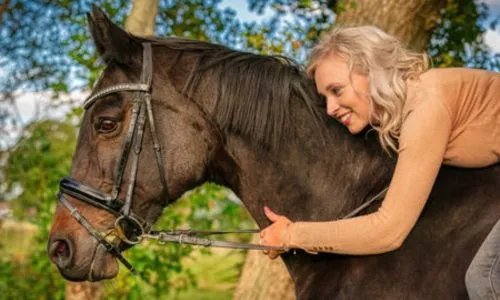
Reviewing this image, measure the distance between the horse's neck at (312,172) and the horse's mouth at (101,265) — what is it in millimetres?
738

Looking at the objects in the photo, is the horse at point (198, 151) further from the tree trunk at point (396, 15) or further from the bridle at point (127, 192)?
the tree trunk at point (396, 15)

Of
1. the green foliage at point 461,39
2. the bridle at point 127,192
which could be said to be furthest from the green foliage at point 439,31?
the bridle at point 127,192

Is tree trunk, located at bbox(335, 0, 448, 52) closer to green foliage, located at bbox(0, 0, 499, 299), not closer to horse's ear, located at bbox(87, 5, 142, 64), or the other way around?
green foliage, located at bbox(0, 0, 499, 299)

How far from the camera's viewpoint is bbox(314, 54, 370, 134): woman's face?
323cm

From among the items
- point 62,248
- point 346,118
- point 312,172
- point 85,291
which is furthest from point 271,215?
point 85,291

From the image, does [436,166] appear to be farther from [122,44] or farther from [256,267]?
[256,267]

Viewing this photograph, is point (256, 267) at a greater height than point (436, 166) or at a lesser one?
lesser

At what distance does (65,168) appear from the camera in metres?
7.03

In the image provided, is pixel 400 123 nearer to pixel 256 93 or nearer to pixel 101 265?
pixel 256 93

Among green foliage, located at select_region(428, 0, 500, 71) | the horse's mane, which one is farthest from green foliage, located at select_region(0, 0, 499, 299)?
A: the horse's mane

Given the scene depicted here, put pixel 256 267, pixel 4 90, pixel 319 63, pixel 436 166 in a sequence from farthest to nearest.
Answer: pixel 4 90 < pixel 256 267 < pixel 319 63 < pixel 436 166

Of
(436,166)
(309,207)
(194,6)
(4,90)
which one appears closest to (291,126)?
(309,207)

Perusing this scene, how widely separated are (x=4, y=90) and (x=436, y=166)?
609cm

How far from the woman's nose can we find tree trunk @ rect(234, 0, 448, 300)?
111 inches
